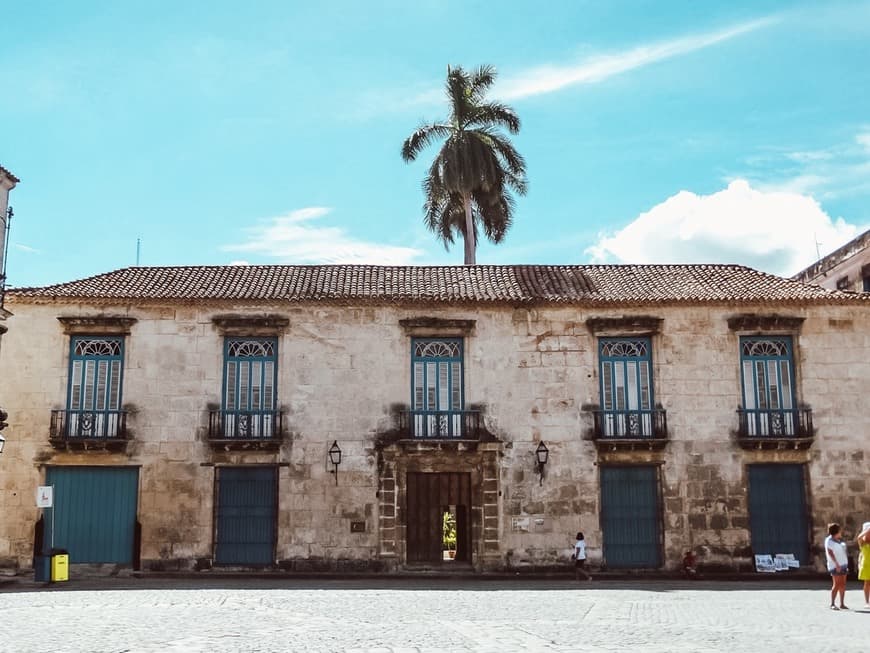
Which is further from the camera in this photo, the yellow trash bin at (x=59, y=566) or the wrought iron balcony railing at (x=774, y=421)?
the wrought iron balcony railing at (x=774, y=421)

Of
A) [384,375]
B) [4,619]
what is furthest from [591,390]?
[4,619]

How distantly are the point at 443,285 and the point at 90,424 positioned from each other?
8983mm

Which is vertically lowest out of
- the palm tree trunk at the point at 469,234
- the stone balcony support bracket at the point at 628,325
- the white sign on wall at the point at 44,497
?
the white sign on wall at the point at 44,497

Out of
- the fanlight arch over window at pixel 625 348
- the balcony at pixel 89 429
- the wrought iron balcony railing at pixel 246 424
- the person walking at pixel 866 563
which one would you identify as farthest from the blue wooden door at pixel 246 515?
the person walking at pixel 866 563

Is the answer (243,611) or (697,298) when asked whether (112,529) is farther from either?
(697,298)

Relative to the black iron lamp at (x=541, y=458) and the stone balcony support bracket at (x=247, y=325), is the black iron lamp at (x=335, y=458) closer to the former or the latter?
the stone balcony support bracket at (x=247, y=325)

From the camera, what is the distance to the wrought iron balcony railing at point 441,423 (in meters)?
22.3

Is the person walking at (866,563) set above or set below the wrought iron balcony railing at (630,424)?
below

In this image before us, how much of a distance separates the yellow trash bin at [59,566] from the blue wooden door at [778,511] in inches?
599

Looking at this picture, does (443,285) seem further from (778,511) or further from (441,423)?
(778,511)

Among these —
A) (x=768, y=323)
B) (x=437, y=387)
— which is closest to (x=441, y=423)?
(x=437, y=387)

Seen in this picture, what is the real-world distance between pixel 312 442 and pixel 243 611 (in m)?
8.28

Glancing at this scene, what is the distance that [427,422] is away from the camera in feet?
73.4

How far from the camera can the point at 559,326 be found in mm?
22859
